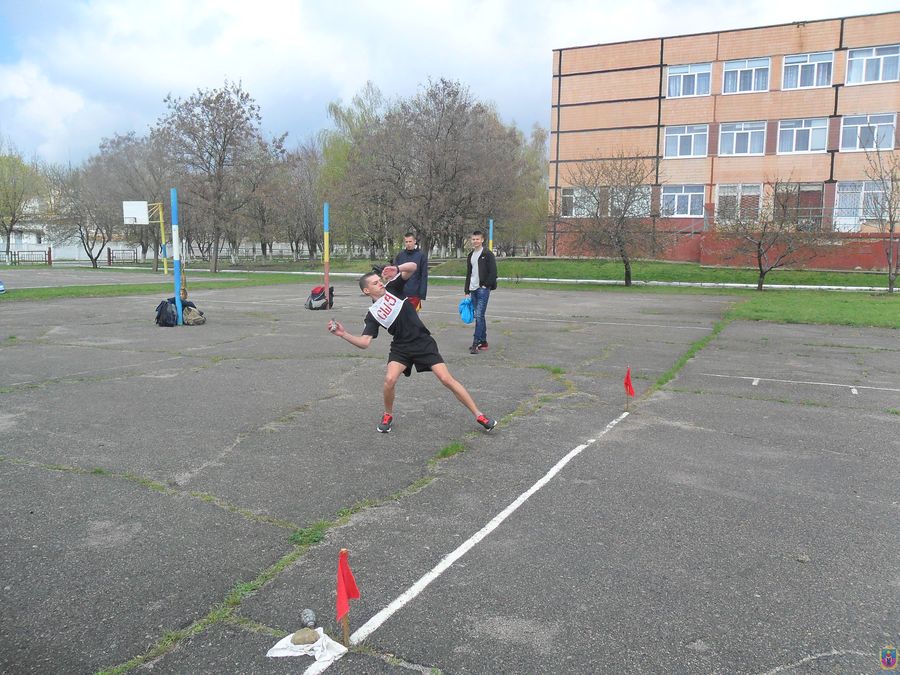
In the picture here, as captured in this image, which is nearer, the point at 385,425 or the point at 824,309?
the point at 385,425

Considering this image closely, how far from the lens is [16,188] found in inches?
2127

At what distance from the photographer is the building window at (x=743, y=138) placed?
41.0 metres

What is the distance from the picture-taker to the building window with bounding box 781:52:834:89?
3934 centimetres

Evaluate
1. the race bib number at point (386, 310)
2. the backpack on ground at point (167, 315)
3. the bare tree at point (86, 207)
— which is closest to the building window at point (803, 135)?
the backpack on ground at point (167, 315)

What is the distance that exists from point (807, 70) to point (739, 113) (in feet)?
14.1

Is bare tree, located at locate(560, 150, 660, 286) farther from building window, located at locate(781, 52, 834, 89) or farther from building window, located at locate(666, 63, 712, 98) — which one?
building window, located at locate(781, 52, 834, 89)

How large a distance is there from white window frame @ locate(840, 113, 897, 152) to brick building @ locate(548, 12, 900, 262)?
6 cm

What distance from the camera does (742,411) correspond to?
7586mm

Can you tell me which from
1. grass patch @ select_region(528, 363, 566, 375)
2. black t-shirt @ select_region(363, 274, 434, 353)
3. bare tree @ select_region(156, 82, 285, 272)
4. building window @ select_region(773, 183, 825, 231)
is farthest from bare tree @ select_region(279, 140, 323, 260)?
black t-shirt @ select_region(363, 274, 434, 353)

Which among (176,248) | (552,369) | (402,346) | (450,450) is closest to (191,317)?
(176,248)

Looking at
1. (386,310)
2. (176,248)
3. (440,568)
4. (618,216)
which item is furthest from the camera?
(618,216)

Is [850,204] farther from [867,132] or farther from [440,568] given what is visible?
[440,568]

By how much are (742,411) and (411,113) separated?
32.8 metres

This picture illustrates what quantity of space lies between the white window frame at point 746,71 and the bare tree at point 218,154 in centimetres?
2991
